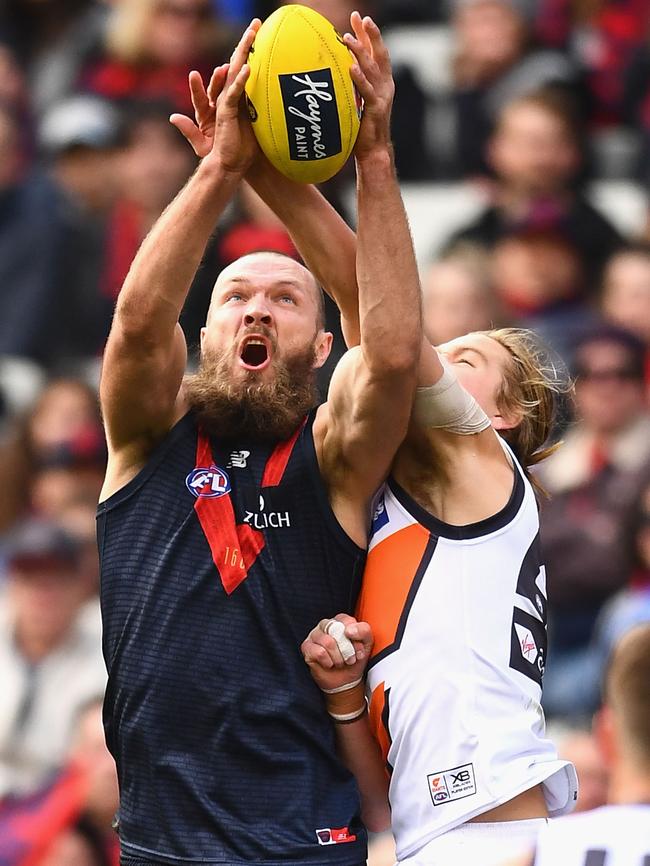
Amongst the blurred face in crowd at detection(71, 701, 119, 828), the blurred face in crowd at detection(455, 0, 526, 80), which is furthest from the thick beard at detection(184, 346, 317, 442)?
the blurred face in crowd at detection(455, 0, 526, 80)

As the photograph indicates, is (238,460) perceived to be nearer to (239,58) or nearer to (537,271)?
(239,58)

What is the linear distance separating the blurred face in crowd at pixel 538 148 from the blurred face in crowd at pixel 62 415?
2695 mm

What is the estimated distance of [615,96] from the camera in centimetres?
1032

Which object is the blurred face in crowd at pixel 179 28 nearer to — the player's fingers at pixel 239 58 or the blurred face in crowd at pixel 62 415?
the blurred face in crowd at pixel 62 415

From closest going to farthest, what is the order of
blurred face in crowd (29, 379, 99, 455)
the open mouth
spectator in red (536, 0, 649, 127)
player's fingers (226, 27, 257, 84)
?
player's fingers (226, 27, 257, 84), the open mouth, blurred face in crowd (29, 379, 99, 455), spectator in red (536, 0, 649, 127)

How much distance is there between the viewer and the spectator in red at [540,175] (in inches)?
363

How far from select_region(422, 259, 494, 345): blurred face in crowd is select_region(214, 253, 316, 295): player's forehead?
3145 millimetres

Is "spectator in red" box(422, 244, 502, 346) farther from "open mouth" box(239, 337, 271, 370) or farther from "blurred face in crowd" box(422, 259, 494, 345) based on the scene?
"open mouth" box(239, 337, 271, 370)

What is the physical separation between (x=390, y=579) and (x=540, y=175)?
5.09 metres

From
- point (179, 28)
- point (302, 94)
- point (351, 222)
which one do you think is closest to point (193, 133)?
point (302, 94)

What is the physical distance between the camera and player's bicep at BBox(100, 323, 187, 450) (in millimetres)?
4801

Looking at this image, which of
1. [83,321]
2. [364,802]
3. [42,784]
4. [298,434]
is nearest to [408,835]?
[364,802]

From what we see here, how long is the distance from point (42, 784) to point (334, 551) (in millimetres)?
3596

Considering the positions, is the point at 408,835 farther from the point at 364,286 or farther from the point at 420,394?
the point at 364,286
